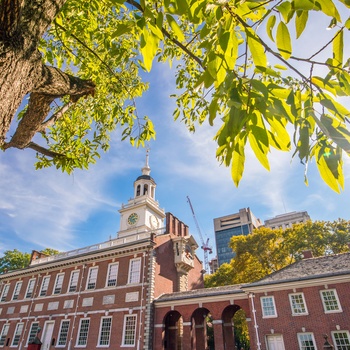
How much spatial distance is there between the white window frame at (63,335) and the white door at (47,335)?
3.98 feet

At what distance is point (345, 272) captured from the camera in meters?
15.7

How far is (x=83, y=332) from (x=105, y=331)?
268 centimetres

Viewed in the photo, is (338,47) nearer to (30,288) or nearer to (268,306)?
(268,306)

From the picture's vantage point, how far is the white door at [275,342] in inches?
635

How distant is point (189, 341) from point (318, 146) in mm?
22629

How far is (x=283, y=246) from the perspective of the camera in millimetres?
28922

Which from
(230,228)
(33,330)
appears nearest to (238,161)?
(33,330)

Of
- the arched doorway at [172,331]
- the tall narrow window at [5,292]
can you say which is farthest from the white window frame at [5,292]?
the arched doorway at [172,331]

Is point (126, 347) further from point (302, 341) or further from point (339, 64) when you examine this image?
point (339, 64)

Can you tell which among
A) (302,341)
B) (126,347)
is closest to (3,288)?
(126,347)

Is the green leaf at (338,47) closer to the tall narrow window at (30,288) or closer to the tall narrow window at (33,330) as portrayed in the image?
the tall narrow window at (33,330)

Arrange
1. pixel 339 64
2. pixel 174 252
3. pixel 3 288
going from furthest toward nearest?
pixel 3 288 → pixel 174 252 → pixel 339 64

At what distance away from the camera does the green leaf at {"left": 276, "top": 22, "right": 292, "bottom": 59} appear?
1.43m

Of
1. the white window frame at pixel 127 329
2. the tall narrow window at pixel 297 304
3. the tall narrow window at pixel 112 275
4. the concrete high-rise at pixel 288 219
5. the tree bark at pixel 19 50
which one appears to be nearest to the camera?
the tree bark at pixel 19 50
